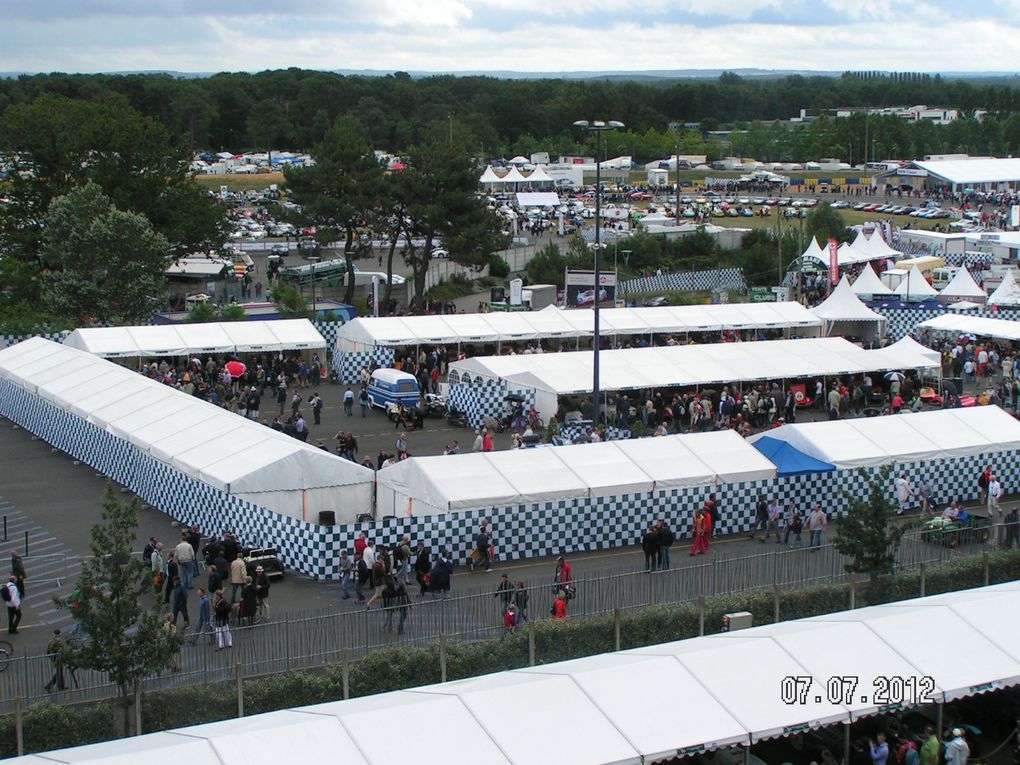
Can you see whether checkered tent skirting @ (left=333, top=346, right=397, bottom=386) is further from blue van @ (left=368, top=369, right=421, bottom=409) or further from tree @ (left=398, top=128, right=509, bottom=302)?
tree @ (left=398, top=128, right=509, bottom=302)

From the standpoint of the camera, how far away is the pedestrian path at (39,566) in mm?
18641

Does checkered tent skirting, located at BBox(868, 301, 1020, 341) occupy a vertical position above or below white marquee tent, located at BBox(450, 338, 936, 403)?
below

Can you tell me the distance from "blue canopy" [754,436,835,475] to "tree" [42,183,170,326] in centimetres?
2483

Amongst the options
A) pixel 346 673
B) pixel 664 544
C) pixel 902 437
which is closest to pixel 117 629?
pixel 346 673

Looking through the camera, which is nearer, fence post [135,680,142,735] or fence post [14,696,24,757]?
fence post [14,696,24,757]

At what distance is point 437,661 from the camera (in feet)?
49.3

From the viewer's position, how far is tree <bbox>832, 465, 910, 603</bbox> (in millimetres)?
17188

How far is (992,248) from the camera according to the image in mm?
59281

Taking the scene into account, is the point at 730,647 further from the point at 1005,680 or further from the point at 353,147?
the point at 353,147

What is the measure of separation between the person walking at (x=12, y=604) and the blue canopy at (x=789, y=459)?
13017mm

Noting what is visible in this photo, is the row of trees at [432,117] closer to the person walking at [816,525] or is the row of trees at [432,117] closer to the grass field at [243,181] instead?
the grass field at [243,181]

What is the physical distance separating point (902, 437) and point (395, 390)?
41.6ft

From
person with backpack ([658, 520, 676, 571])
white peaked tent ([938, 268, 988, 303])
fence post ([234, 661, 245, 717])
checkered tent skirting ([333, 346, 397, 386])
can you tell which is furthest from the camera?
white peaked tent ([938, 268, 988, 303])

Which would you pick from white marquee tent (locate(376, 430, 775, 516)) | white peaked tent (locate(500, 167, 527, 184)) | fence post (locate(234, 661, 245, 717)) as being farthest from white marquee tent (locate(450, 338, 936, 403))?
white peaked tent (locate(500, 167, 527, 184))
